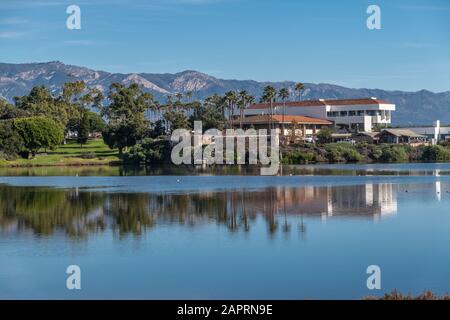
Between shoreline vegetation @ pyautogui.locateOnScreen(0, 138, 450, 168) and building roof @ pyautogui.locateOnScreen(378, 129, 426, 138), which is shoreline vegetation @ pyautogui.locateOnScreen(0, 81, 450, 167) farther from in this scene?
building roof @ pyautogui.locateOnScreen(378, 129, 426, 138)

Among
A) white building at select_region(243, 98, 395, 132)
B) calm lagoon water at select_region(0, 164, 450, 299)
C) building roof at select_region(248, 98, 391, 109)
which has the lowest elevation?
calm lagoon water at select_region(0, 164, 450, 299)

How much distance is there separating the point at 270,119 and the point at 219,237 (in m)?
86.5

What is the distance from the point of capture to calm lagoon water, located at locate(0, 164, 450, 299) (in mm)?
21094

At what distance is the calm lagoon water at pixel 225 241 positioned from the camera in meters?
21.1

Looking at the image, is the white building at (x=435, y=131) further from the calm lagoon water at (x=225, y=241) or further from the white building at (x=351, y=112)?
the calm lagoon water at (x=225, y=241)

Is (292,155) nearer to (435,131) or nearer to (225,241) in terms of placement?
(435,131)

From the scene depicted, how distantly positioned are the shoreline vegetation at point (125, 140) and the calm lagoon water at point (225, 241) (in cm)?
4259

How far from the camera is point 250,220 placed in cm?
3531

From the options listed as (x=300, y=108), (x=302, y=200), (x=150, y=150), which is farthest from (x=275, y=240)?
(x=300, y=108)

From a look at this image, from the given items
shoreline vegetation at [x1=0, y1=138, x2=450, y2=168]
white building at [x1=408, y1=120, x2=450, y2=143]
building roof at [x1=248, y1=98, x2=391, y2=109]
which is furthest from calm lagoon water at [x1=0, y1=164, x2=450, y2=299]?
building roof at [x1=248, y1=98, x2=391, y2=109]

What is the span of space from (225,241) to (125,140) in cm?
7350

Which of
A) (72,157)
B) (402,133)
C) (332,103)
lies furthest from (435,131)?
(72,157)

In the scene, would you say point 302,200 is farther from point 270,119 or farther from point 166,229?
point 270,119

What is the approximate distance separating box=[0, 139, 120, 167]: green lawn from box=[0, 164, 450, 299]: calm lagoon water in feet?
132
